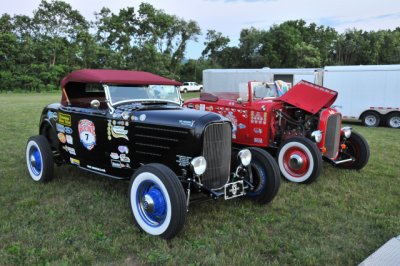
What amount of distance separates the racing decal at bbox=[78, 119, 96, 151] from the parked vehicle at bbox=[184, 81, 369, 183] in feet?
9.35

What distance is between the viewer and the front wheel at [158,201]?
3.73 metres

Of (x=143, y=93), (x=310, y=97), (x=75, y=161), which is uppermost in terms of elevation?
(x=143, y=93)

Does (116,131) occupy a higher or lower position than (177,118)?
lower

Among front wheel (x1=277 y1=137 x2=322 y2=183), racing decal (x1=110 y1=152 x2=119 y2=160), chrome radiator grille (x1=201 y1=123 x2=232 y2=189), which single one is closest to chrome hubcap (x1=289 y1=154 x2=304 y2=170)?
front wheel (x1=277 y1=137 x2=322 y2=183)

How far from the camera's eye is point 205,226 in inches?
166

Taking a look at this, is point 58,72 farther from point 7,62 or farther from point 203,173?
point 203,173

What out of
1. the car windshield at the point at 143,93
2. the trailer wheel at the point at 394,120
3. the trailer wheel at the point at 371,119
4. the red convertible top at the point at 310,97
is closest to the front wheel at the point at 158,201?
the car windshield at the point at 143,93

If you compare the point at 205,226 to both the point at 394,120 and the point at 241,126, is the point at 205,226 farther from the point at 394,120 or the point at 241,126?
the point at 394,120

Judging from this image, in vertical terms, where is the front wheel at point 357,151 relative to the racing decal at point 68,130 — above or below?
below

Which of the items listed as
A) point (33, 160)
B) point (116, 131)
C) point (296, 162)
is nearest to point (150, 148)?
point (116, 131)

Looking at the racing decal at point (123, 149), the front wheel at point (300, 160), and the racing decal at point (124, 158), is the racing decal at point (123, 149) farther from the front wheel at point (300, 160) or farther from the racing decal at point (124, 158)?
the front wheel at point (300, 160)

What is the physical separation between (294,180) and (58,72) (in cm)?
4509

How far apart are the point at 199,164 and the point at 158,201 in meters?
0.61

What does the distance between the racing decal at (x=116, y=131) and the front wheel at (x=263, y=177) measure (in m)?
1.78
